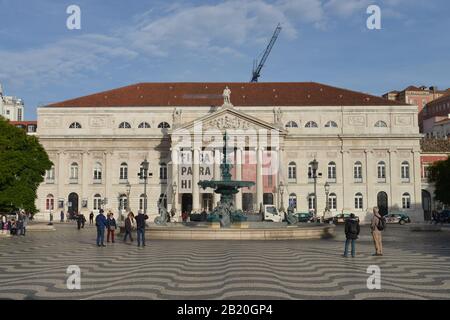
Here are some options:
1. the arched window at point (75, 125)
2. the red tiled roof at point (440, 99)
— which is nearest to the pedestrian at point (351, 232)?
the arched window at point (75, 125)

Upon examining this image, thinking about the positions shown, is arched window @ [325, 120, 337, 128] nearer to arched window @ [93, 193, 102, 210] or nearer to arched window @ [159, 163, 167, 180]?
arched window @ [159, 163, 167, 180]

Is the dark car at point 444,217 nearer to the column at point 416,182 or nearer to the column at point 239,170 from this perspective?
the column at point 416,182

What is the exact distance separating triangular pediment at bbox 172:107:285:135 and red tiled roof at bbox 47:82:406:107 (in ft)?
12.8

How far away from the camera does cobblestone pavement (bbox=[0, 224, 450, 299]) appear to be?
10.6m

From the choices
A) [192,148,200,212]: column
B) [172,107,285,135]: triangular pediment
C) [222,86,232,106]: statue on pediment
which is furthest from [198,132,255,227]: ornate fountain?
[222,86,232,106]: statue on pediment

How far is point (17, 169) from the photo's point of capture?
41562mm

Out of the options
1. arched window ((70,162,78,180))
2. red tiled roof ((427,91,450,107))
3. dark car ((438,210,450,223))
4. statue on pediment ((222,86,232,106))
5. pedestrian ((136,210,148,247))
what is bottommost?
dark car ((438,210,450,223))

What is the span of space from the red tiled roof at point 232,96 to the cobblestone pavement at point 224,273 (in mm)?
46799

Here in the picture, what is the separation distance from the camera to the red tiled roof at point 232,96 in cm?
6681

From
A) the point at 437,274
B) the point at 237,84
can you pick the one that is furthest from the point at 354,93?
the point at 437,274

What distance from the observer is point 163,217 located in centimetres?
3241

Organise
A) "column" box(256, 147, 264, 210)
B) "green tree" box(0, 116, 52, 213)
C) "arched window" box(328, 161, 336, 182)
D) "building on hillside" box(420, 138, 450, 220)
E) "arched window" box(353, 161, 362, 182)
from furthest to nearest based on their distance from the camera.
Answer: "building on hillside" box(420, 138, 450, 220) < "arched window" box(353, 161, 362, 182) < "arched window" box(328, 161, 336, 182) < "column" box(256, 147, 264, 210) < "green tree" box(0, 116, 52, 213)

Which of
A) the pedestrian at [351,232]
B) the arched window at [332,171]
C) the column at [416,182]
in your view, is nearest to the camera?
the pedestrian at [351,232]
